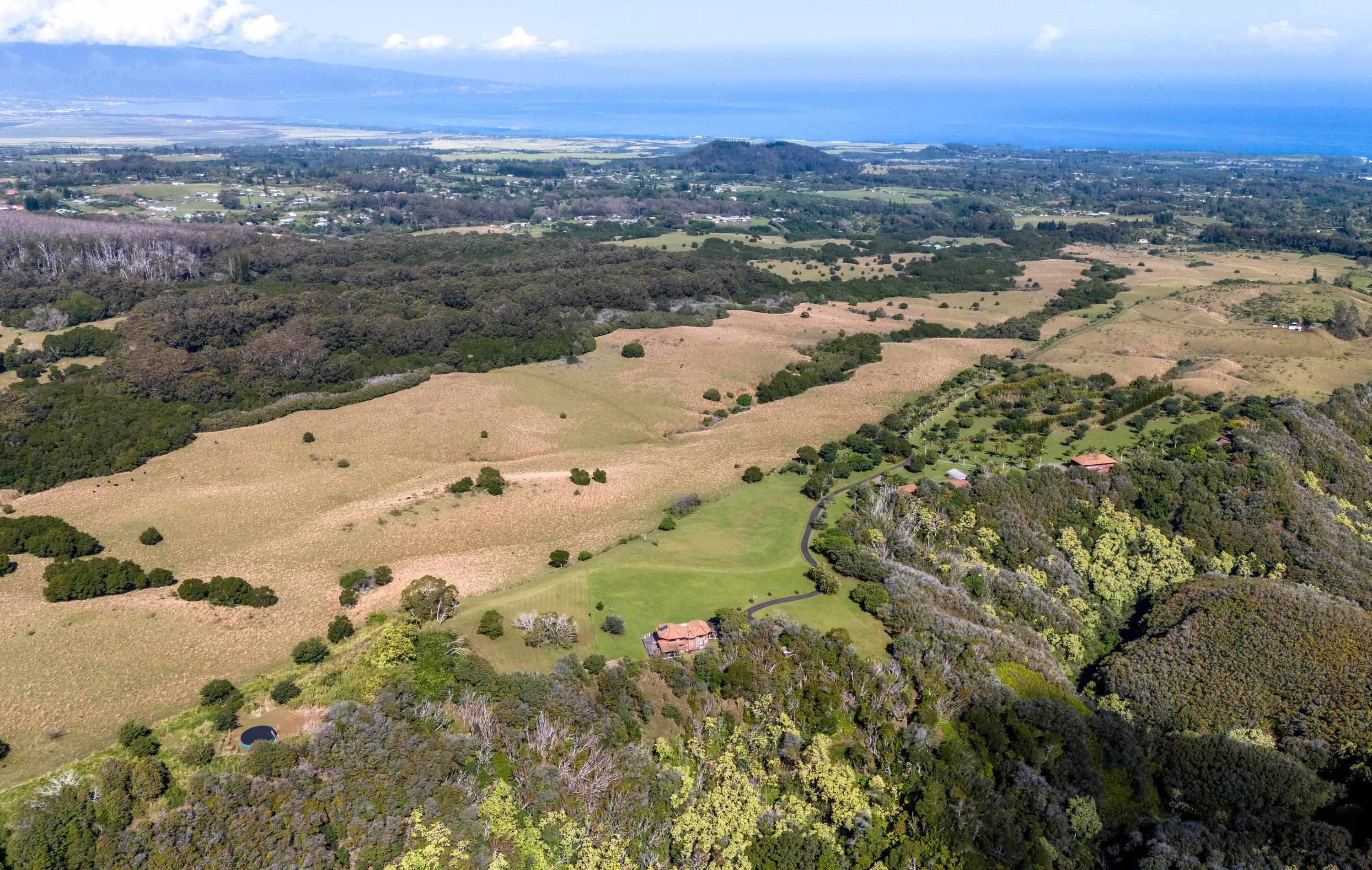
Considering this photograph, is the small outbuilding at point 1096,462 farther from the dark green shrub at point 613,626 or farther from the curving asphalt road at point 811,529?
the dark green shrub at point 613,626

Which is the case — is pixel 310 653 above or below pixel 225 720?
above

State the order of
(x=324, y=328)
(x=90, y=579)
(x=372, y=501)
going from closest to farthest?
(x=90, y=579), (x=372, y=501), (x=324, y=328)

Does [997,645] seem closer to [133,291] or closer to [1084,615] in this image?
[1084,615]

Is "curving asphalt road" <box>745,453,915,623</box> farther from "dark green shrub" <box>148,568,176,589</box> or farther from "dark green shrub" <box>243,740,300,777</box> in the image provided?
"dark green shrub" <box>148,568,176,589</box>

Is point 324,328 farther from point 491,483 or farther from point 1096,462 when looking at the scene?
point 1096,462

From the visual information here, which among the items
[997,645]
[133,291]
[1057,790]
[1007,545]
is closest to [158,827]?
[1057,790]

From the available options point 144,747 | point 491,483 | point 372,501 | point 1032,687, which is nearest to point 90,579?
point 144,747
